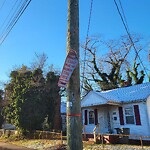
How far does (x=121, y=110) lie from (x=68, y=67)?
14.4 m

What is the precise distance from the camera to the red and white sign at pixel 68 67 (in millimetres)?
3191

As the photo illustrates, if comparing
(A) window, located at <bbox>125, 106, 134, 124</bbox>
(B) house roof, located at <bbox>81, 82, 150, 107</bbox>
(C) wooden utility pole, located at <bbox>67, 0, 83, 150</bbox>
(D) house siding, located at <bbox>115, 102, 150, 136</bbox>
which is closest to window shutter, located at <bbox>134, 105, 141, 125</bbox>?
(D) house siding, located at <bbox>115, 102, 150, 136</bbox>

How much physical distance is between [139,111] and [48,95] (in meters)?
9.91

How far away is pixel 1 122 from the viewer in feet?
91.5

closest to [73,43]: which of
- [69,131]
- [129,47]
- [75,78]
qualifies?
[75,78]

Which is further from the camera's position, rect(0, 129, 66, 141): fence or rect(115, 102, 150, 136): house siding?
rect(0, 129, 66, 141): fence

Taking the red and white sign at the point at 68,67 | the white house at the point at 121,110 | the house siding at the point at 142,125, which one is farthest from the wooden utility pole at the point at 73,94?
the house siding at the point at 142,125

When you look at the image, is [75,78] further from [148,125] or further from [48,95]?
[48,95]

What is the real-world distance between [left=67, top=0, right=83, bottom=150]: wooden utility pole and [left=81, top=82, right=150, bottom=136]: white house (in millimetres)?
12736

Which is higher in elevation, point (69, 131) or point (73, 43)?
point (73, 43)

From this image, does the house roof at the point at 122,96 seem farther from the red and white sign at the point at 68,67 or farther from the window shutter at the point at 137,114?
the red and white sign at the point at 68,67

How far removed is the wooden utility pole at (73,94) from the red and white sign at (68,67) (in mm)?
85

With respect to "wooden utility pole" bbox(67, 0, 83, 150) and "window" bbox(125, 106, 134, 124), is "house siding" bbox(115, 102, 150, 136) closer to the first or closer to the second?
"window" bbox(125, 106, 134, 124)

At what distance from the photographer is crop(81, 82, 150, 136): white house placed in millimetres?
14992
